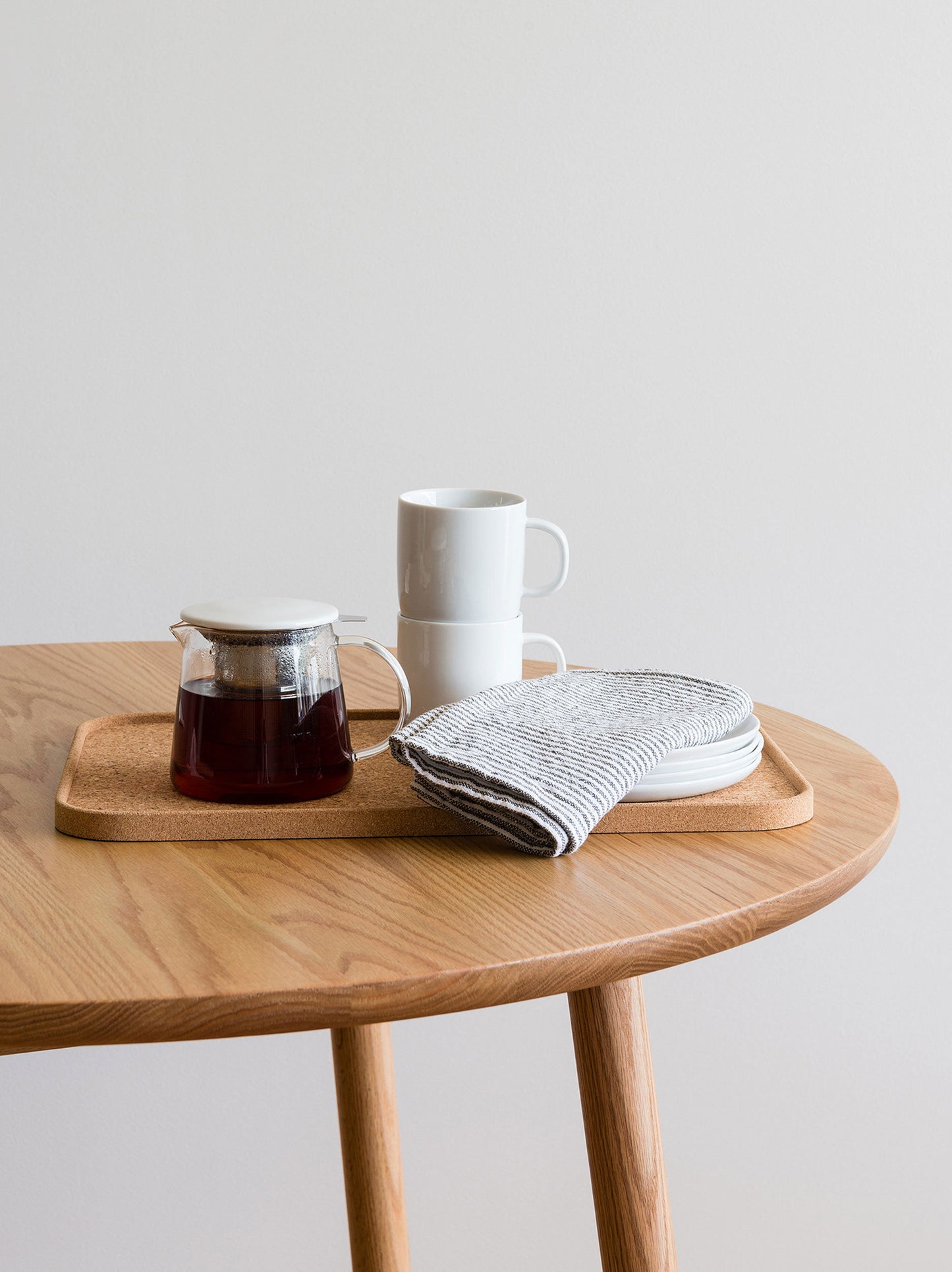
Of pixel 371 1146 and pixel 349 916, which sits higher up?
pixel 349 916

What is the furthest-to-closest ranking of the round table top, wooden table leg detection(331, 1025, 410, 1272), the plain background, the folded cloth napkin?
the plain background → wooden table leg detection(331, 1025, 410, 1272) → the folded cloth napkin → the round table top

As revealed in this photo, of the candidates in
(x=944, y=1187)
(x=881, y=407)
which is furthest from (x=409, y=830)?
(x=944, y=1187)

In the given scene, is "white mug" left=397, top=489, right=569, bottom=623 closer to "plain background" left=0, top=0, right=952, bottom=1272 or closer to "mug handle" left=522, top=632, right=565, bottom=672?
"mug handle" left=522, top=632, right=565, bottom=672

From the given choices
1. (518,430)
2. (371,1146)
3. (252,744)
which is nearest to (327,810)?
(252,744)

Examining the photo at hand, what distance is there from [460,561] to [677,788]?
0.19 m

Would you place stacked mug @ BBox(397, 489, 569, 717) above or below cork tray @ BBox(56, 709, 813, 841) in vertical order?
above

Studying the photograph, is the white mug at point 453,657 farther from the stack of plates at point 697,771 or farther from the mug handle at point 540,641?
the stack of plates at point 697,771

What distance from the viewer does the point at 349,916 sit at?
55 centimetres

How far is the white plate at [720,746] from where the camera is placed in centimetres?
68

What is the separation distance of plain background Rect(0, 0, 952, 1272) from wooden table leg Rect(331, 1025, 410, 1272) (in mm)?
466

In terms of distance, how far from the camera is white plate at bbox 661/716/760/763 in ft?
2.23

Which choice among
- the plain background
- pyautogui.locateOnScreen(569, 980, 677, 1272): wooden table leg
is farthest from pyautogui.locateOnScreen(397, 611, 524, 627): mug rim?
the plain background

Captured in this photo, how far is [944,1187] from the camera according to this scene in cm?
171

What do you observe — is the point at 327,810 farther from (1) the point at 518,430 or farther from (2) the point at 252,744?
(1) the point at 518,430
